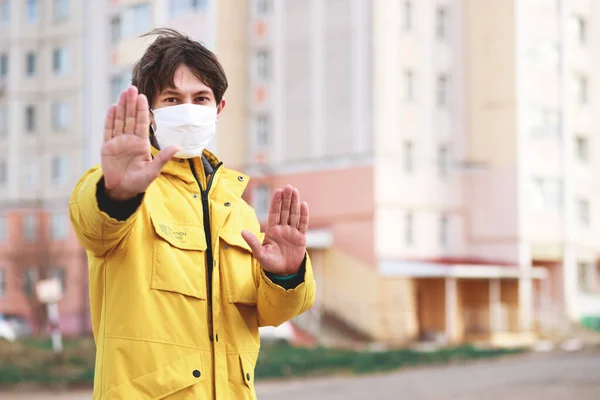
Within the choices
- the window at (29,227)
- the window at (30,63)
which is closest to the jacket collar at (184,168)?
the window at (29,227)

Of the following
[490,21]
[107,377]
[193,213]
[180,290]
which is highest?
[490,21]

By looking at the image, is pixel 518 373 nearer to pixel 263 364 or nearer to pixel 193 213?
pixel 263 364

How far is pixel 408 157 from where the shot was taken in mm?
36281

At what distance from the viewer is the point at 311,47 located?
36688 mm

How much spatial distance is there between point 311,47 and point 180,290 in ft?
111

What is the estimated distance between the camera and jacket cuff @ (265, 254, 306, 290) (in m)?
3.50

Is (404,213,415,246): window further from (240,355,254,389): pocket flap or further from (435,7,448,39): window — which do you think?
(240,355,254,389): pocket flap

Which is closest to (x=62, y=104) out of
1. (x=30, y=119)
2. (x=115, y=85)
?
(x=30, y=119)

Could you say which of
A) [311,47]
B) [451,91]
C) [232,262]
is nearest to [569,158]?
[451,91]

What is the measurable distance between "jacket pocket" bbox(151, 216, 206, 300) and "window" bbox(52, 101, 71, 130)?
42.1 meters

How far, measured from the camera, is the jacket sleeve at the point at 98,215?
10.0 ft

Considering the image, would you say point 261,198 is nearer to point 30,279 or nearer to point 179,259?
point 30,279

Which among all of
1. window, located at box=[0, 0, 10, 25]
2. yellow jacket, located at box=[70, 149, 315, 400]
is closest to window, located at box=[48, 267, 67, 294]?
window, located at box=[0, 0, 10, 25]

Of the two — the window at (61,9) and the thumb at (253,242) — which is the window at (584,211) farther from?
the thumb at (253,242)
